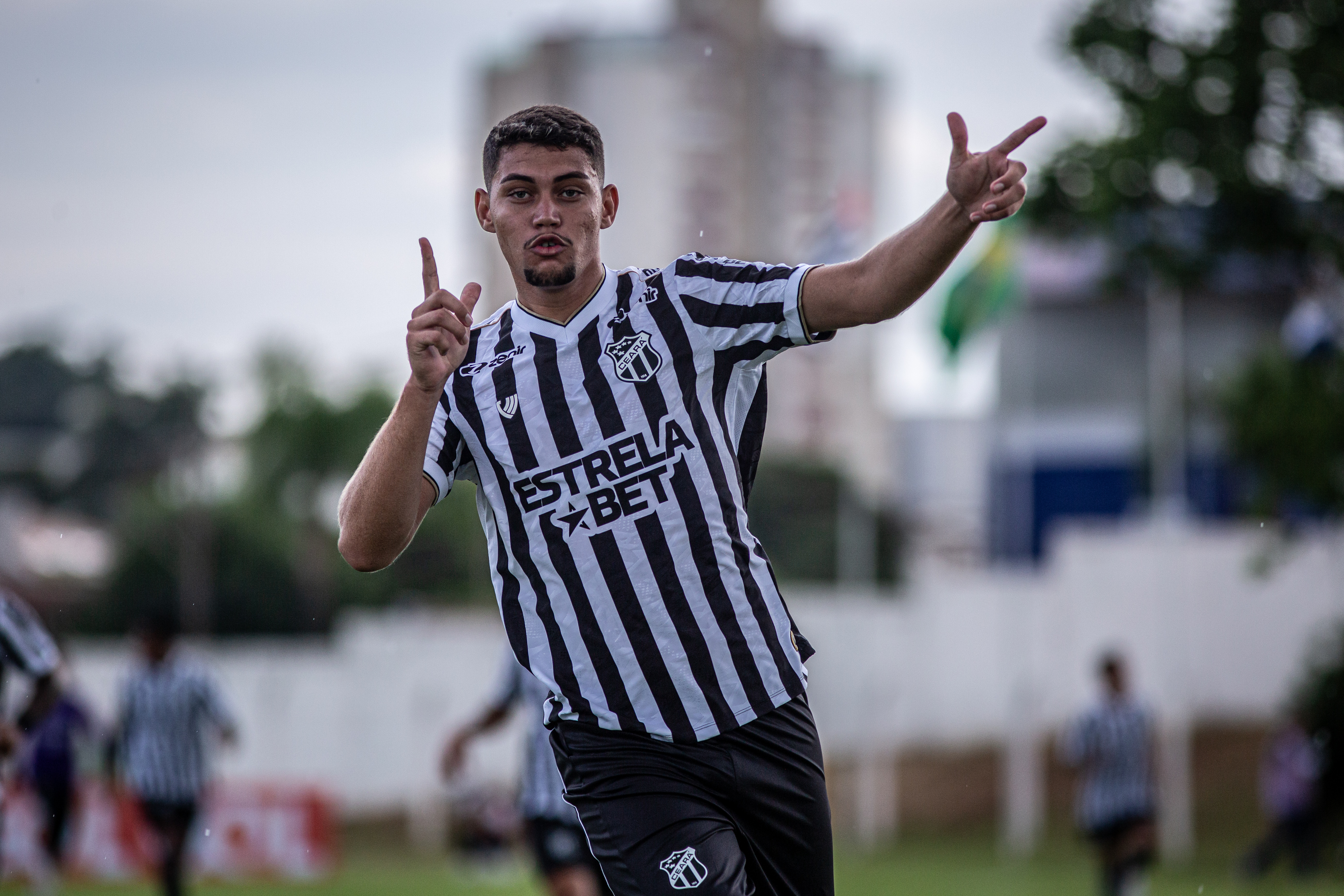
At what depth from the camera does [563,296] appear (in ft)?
13.3

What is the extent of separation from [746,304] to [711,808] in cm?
114

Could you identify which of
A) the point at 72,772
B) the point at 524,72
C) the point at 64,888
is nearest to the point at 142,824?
the point at 64,888

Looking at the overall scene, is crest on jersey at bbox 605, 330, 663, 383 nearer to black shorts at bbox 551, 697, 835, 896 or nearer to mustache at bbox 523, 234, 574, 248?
mustache at bbox 523, 234, 574, 248

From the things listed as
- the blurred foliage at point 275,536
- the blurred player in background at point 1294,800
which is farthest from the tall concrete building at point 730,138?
the blurred player in background at point 1294,800

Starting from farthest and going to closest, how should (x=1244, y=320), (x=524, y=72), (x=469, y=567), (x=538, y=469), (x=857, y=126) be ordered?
1. (x=857, y=126)
2. (x=524, y=72)
3. (x=469, y=567)
4. (x=1244, y=320)
5. (x=538, y=469)

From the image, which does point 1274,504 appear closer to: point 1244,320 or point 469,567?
point 1244,320

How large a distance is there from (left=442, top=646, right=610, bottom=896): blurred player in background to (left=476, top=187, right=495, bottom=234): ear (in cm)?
446

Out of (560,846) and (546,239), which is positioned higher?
(546,239)

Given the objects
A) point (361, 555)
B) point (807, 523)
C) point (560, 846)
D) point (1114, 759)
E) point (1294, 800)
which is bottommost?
point (807, 523)

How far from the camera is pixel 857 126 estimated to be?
8612 cm

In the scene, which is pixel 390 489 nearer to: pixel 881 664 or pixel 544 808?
pixel 544 808

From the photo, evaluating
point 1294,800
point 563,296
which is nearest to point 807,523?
point 1294,800

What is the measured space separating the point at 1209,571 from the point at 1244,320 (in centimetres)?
1815

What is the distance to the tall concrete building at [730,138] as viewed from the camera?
80750 mm
